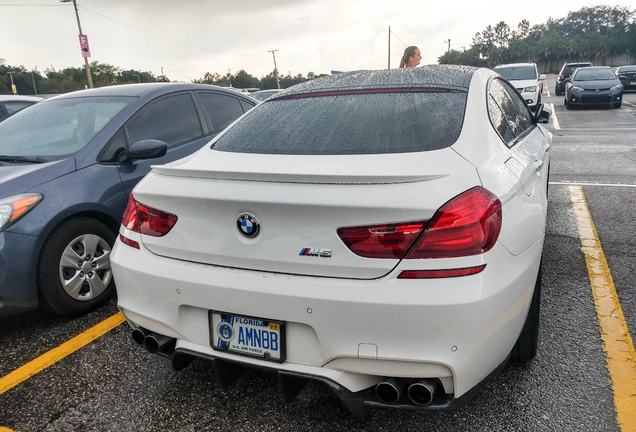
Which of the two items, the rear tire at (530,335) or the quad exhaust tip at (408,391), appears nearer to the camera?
the quad exhaust tip at (408,391)

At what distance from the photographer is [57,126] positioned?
3832 mm

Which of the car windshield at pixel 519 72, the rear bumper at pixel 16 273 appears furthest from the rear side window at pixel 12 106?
the car windshield at pixel 519 72

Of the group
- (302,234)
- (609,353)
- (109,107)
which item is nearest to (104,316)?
(109,107)

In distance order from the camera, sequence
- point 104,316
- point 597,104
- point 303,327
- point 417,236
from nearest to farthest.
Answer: point 417,236 → point 303,327 → point 104,316 → point 597,104

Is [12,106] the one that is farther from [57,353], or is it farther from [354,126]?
[354,126]

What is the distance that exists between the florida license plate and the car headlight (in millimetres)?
1707

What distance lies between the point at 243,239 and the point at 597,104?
19.7 metres

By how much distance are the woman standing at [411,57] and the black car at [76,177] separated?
109 inches

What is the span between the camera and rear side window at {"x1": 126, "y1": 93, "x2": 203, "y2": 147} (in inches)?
152

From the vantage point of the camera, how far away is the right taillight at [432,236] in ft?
5.49

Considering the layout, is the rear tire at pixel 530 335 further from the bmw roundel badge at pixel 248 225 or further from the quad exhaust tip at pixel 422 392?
the bmw roundel badge at pixel 248 225

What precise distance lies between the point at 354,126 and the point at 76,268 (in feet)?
7.04

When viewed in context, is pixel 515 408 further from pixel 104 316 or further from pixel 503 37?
pixel 503 37

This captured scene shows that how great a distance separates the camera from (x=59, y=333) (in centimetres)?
312
